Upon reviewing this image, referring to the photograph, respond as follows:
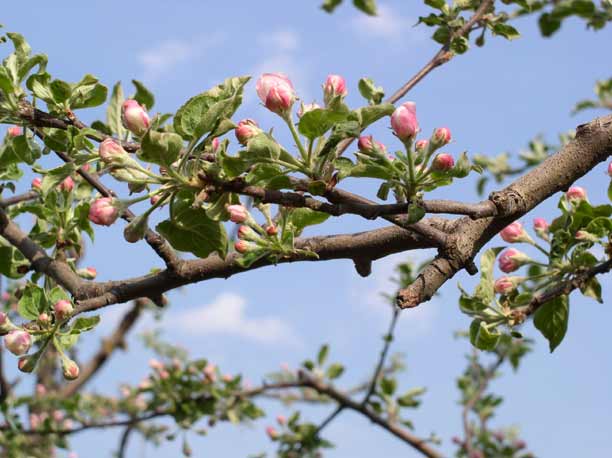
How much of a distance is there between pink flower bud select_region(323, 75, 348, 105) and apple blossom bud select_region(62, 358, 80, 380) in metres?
0.75

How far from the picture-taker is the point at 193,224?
1.42 meters

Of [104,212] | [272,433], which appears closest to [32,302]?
[104,212]

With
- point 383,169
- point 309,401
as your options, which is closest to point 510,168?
point 309,401

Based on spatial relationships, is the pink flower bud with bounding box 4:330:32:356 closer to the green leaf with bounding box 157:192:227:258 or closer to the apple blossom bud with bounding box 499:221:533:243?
the green leaf with bounding box 157:192:227:258

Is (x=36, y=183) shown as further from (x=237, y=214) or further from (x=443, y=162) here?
(x=443, y=162)

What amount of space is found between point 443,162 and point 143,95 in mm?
800

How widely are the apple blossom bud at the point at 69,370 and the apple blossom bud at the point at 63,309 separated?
132 millimetres

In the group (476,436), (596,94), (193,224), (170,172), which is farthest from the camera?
(476,436)

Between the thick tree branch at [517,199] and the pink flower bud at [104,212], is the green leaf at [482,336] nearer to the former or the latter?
the thick tree branch at [517,199]

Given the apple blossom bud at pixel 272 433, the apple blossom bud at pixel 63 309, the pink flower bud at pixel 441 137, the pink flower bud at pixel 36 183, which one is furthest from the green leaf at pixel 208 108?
the apple blossom bud at pixel 272 433

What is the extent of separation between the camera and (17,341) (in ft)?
5.21

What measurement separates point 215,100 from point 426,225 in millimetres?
454

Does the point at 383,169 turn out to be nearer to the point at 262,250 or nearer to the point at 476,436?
the point at 262,250

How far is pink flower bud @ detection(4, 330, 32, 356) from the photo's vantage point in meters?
1.59
